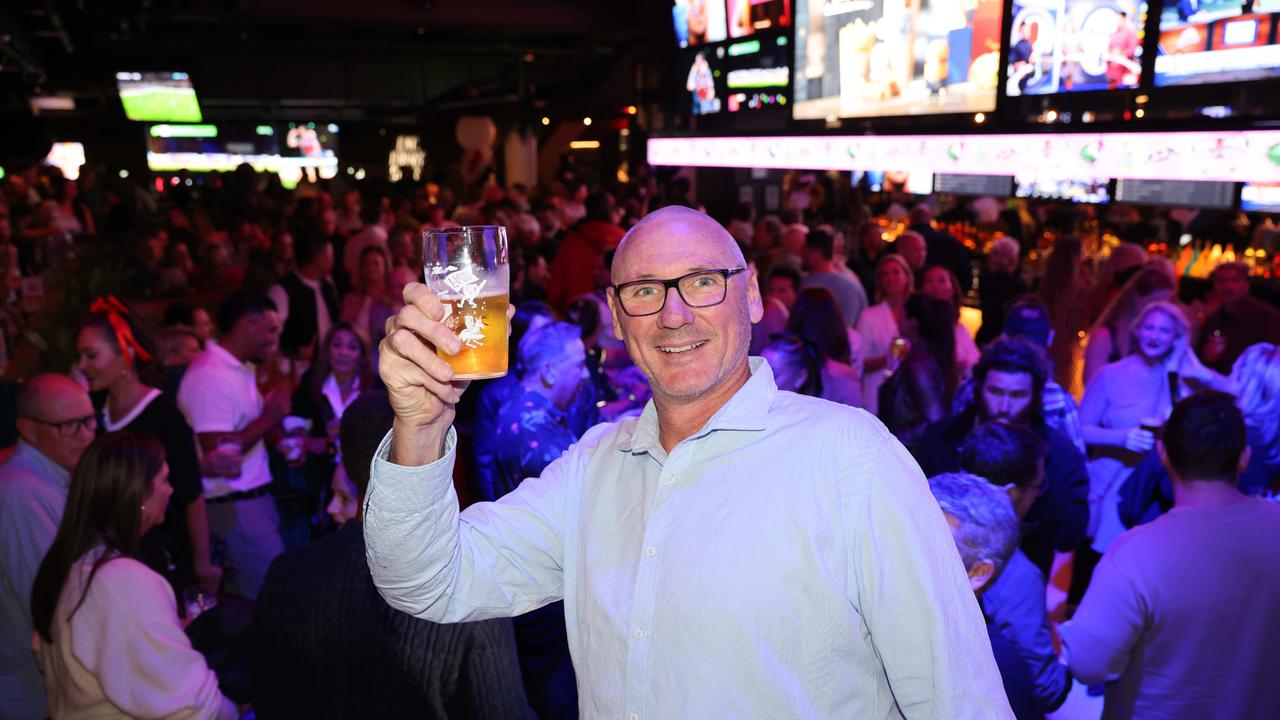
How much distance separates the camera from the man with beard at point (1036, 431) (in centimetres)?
307

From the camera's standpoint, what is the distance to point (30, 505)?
2646 mm

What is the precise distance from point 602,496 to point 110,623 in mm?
1429

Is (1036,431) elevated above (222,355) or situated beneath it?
situated beneath

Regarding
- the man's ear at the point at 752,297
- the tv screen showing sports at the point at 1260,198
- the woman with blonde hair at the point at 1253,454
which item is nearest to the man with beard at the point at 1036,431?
the woman with blonde hair at the point at 1253,454

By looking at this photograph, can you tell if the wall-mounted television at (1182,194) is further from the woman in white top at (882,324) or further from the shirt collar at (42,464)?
the shirt collar at (42,464)

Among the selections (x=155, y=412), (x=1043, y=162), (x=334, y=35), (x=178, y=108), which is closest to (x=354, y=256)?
(x=155, y=412)

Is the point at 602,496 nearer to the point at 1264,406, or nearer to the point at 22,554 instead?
the point at 22,554

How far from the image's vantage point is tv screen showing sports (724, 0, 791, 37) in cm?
591

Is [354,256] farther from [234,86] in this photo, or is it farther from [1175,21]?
[234,86]

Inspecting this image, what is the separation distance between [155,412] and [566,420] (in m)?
1.42

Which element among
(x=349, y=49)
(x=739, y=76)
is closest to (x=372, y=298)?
(x=739, y=76)

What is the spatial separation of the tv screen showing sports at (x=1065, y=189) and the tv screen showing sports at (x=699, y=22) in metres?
3.10

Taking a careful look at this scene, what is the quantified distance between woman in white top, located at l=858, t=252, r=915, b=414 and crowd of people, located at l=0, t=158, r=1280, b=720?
0.02 meters

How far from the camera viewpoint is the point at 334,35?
12203mm
